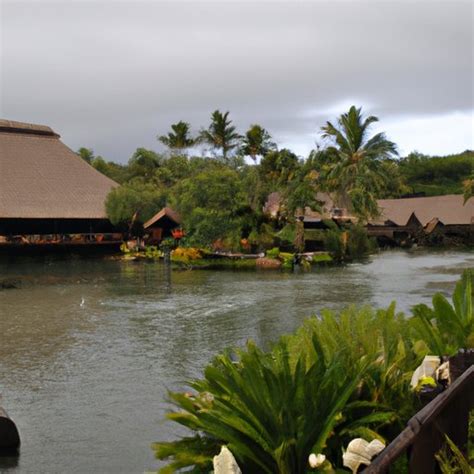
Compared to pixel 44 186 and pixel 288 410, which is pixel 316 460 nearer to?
pixel 288 410

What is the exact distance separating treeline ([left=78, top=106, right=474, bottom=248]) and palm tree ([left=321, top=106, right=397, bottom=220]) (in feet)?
0.21

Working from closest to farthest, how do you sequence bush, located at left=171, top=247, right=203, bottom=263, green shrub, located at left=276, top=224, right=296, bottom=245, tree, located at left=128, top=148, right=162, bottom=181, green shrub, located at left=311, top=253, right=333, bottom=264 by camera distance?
1. bush, located at left=171, top=247, right=203, bottom=263
2. green shrub, located at left=311, top=253, right=333, bottom=264
3. green shrub, located at left=276, top=224, right=296, bottom=245
4. tree, located at left=128, top=148, right=162, bottom=181

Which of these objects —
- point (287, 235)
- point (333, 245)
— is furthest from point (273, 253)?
point (333, 245)

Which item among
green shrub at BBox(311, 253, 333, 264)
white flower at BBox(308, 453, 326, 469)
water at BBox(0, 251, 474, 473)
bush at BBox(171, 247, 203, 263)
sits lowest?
water at BBox(0, 251, 474, 473)

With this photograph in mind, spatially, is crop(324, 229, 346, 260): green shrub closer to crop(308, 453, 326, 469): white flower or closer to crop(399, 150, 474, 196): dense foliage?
crop(308, 453, 326, 469): white flower

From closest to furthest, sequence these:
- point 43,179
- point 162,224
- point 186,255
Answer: point 186,255 < point 162,224 < point 43,179

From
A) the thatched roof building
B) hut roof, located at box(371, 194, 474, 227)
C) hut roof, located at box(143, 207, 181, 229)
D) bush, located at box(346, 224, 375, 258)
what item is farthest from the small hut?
hut roof, located at box(371, 194, 474, 227)

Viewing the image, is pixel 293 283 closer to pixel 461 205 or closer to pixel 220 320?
pixel 220 320

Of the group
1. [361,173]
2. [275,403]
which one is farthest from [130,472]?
[361,173]

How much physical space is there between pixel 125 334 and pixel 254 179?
71.3 feet

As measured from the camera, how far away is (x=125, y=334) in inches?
480

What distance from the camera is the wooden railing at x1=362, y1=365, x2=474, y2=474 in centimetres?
260

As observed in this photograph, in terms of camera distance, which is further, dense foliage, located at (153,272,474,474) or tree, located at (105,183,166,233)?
tree, located at (105,183,166,233)

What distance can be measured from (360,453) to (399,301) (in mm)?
12924
